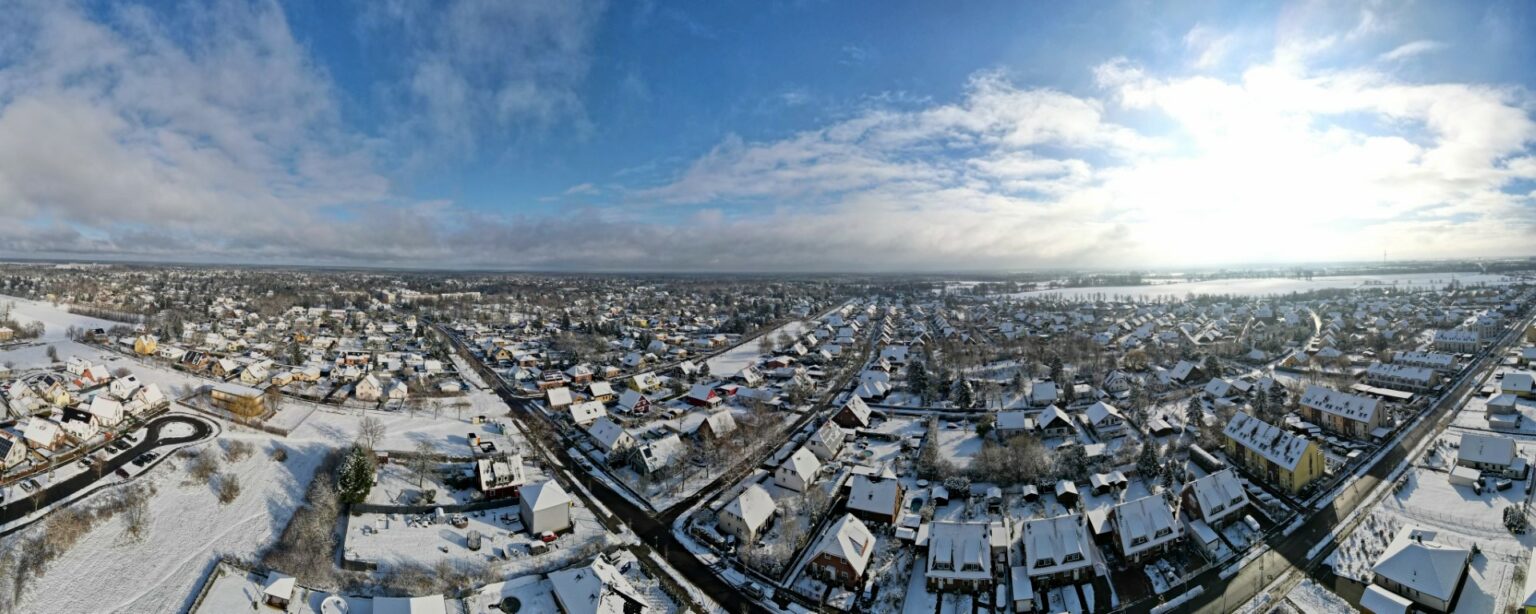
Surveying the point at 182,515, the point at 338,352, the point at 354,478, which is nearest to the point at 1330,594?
the point at 354,478

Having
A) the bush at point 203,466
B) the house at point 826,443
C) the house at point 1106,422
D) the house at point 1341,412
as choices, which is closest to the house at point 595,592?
the house at point 826,443

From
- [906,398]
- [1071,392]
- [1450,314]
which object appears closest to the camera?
[1071,392]

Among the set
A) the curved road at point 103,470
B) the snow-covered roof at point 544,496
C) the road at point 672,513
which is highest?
the snow-covered roof at point 544,496

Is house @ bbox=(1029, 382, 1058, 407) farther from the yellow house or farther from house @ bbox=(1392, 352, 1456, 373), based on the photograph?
house @ bbox=(1392, 352, 1456, 373)

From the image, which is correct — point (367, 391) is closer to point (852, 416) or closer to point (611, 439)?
point (611, 439)

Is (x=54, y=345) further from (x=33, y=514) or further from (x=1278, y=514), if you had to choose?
(x=1278, y=514)

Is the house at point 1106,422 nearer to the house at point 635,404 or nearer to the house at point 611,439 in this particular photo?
the house at point 611,439

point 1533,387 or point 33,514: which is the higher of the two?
point 1533,387

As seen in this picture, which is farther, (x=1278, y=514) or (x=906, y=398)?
(x=906, y=398)
